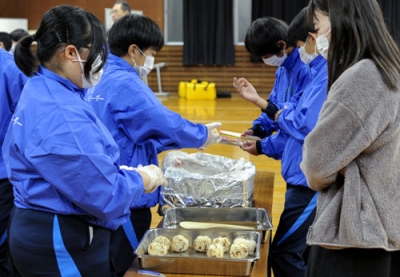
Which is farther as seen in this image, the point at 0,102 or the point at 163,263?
the point at 0,102

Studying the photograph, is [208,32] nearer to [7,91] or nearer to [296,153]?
[7,91]

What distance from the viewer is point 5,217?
279 centimetres

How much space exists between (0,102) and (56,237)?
4.13ft

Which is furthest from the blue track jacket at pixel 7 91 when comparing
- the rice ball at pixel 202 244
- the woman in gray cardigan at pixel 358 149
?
the woman in gray cardigan at pixel 358 149

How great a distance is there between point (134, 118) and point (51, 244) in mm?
710

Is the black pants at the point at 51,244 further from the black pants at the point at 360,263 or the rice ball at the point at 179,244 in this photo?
the black pants at the point at 360,263

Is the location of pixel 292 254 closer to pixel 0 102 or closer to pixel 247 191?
pixel 247 191

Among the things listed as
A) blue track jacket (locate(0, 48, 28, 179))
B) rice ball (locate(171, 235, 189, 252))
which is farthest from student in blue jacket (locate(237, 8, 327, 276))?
blue track jacket (locate(0, 48, 28, 179))

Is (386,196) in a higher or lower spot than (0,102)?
higher

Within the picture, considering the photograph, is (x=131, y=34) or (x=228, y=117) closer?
(x=131, y=34)

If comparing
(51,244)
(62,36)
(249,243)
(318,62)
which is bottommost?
(249,243)

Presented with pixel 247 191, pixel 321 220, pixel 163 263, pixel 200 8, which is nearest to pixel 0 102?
pixel 247 191

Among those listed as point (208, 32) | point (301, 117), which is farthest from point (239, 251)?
point (208, 32)

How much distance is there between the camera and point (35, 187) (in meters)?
1.60
